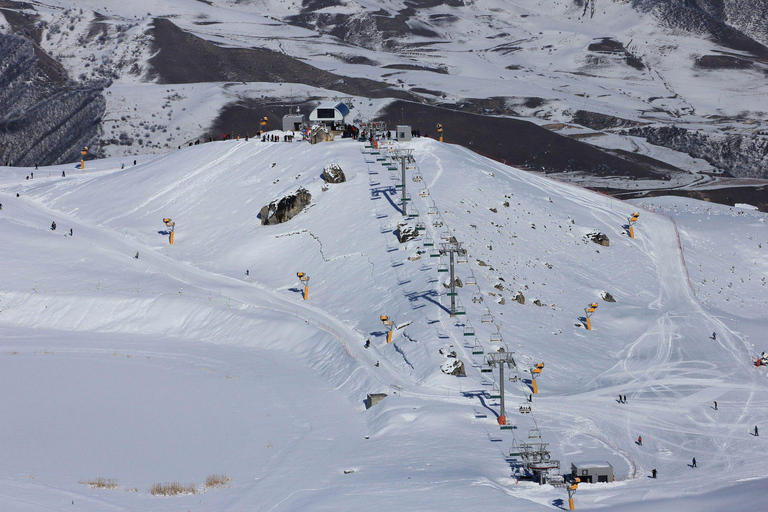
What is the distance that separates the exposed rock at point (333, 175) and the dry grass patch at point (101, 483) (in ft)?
152

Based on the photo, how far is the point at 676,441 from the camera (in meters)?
46.6

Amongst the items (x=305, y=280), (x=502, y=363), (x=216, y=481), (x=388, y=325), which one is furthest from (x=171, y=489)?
(x=305, y=280)

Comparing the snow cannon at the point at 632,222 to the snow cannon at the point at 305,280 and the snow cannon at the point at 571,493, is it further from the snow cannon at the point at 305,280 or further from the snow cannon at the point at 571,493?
the snow cannon at the point at 571,493

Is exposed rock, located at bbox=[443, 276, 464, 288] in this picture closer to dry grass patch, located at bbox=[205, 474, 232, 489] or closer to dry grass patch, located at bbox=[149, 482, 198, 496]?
dry grass patch, located at bbox=[205, 474, 232, 489]

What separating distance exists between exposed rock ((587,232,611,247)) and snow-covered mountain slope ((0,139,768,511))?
2.20 feet

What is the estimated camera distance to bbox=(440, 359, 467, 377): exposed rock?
171ft

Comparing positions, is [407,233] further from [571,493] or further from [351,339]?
[571,493]

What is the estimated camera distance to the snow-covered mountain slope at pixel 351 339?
131 feet

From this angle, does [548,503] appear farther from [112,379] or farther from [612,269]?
[612,269]

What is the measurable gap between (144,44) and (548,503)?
17053 cm

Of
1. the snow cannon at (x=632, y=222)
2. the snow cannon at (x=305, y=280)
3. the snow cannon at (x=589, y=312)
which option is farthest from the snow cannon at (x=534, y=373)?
the snow cannon at (x=632, y=222)

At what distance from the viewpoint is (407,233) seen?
2739 inches

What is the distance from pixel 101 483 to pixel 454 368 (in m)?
22.7

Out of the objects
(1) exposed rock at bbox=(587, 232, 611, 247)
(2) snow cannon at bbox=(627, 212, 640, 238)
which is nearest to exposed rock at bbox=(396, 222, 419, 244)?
(1) exposed rock at bbox=(587, 232, 611, 247)
